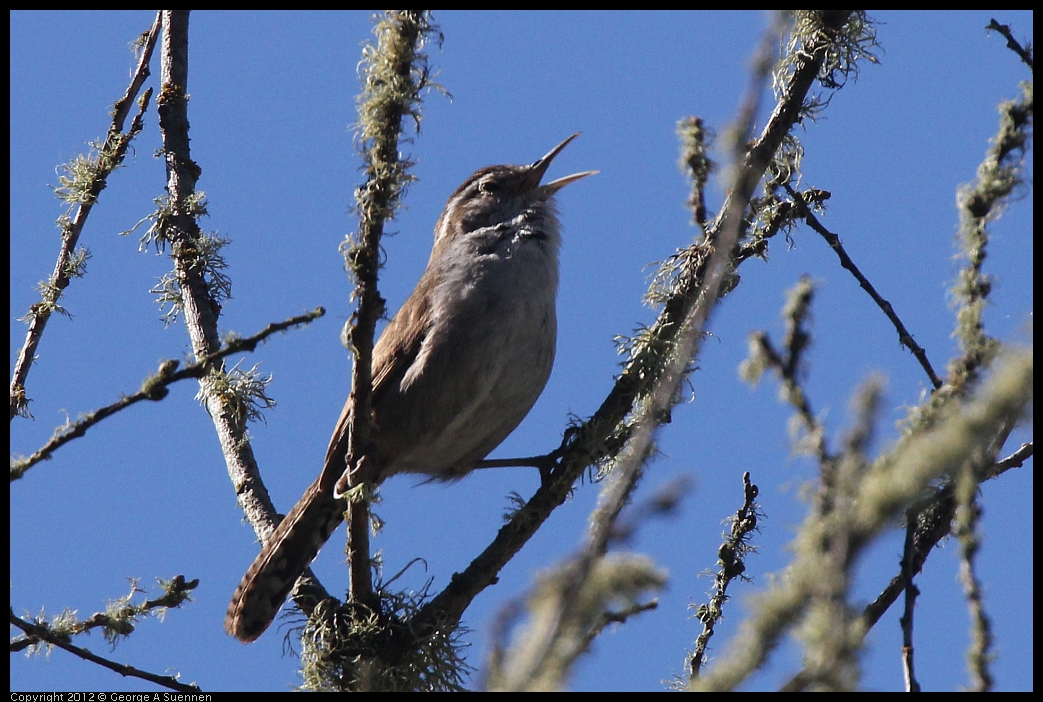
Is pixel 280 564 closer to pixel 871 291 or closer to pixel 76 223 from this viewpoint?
pixel 76 223

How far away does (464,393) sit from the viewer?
5.20m

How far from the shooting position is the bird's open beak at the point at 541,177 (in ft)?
20.9

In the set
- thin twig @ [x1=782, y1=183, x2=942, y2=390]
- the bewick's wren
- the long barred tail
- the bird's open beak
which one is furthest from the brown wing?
thin twig @ [x1=782, y1=183, x2=942, y2=390]

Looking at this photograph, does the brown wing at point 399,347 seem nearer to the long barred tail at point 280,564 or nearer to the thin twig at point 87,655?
the long barred tail at point 280,564

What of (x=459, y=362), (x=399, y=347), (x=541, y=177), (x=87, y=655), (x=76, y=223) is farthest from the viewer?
(x=541, y=177)

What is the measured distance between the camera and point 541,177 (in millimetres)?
6539

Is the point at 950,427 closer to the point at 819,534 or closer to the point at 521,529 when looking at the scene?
the point at 819,534

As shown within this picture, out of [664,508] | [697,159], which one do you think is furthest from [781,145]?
[664,508]

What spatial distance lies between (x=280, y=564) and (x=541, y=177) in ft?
10.1

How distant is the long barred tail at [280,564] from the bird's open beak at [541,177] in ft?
8.53

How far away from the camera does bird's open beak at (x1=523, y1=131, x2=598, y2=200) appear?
20.9 feet

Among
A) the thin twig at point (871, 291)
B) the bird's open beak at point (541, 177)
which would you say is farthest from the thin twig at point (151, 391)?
the bird's open beak at point (541, 177)

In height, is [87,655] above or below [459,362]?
below

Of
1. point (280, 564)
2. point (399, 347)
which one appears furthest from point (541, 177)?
point (280, 564)
